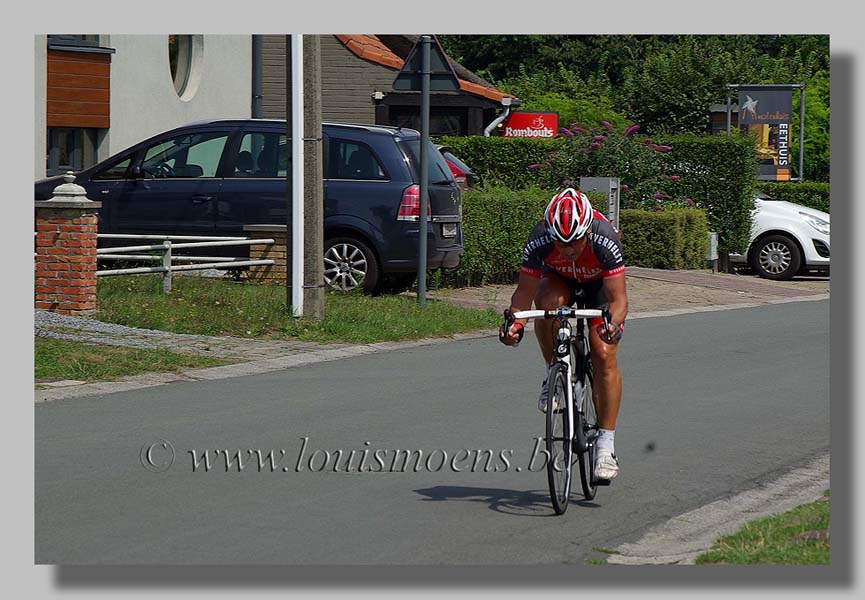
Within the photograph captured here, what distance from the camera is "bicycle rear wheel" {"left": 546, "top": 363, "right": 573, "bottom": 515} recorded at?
7699 millimetres

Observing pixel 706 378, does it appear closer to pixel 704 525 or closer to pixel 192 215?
pixel 704 525

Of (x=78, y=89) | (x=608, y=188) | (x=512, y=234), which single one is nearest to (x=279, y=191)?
(x=512, y=234)

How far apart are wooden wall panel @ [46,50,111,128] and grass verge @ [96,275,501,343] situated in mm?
8484

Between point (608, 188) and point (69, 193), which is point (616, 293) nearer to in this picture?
point (69, 193)

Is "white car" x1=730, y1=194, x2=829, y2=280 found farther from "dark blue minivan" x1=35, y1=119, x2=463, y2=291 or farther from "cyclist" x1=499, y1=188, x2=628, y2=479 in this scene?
"cyclist" x1=499, y1=188, x2=628, y2=479

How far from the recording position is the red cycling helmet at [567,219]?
760cm

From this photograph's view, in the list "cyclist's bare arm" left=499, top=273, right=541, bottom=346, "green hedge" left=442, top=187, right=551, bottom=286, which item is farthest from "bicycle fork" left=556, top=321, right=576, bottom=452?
"green hedge" left=442, top=187, right=551, bottom=286

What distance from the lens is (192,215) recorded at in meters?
18.4

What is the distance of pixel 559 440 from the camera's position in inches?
307

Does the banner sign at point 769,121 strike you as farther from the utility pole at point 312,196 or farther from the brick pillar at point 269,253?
the utility pole at point 312,196

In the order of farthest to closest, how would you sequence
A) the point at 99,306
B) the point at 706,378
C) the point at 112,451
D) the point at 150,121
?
the point at 150,121
the point at 99,306
the point at 706,378
the point at 112,451

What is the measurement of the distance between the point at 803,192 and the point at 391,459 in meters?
25.9

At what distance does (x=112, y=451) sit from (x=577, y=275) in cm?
314

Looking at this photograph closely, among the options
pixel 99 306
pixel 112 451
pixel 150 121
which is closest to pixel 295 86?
pixel 99 306
